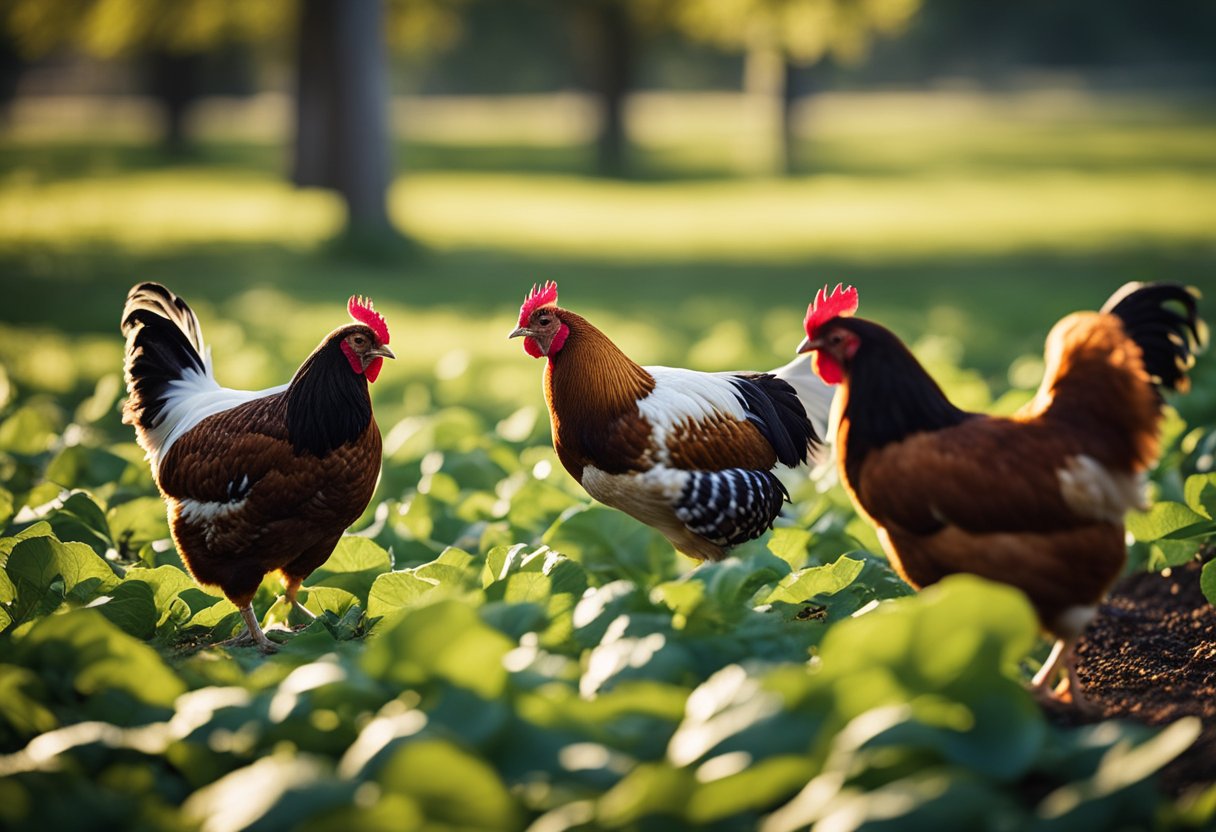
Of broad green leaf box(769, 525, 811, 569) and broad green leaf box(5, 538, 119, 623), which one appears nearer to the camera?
broad green leaf box(5, 538, 119, 623)

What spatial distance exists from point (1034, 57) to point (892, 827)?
73124 millimetres

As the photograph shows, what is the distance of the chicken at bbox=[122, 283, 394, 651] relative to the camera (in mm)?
3975

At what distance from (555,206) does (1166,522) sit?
22984 mm

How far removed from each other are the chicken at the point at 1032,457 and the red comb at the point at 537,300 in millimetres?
1153

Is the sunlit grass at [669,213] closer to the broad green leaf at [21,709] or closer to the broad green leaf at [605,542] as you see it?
the broad green leaf at [605,542]

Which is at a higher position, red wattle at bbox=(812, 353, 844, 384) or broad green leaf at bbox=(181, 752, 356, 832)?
red wattle at bbox=(812, 353, 844, 384)

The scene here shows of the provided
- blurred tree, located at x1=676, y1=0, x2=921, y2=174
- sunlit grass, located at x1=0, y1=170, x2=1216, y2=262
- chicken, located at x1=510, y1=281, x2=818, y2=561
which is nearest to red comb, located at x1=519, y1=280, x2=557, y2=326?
chicken, located at x1=510, y1=281, x2=818, y2=561

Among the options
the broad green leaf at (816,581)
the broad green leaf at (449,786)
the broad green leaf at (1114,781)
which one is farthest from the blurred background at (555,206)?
the broad green leaf at (449,786)

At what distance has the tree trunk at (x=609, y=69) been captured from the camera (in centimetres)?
3422

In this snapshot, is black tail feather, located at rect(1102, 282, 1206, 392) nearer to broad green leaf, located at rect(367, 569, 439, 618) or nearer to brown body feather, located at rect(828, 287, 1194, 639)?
brown body feather, located at rect(828, 287, 1194, 639)

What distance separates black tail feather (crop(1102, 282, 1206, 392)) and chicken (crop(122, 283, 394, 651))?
7.65 ft

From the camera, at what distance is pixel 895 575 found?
13.4ft

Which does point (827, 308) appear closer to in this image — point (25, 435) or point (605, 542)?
point (605, 542)

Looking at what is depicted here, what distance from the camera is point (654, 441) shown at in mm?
4207
